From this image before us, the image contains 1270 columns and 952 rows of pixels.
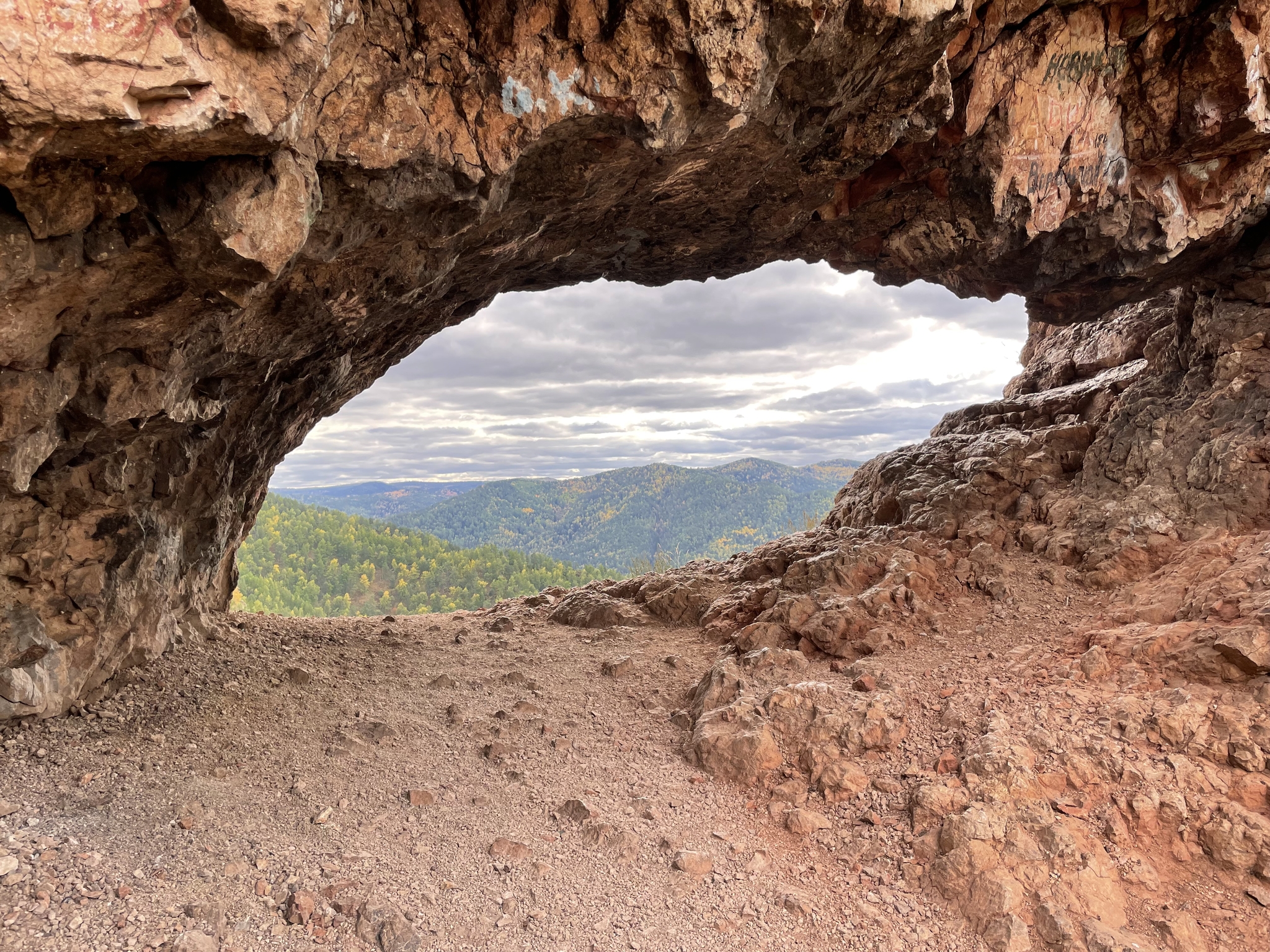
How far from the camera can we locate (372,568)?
55875mm

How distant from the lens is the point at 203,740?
20.0ft

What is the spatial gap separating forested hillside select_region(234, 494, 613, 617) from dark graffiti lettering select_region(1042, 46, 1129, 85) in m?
43.4

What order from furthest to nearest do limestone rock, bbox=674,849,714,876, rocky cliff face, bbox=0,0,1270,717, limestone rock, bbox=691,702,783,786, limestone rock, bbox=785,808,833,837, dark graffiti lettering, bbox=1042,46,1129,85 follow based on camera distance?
1. dark graffiti lettering, bbox=1042,46,1129,85
2. limestone rock, bbox=691,702,783,786
3. limestone rock, bbox=785,808,833,837
4. limestone rock, bbox=674,849,714,876
5. rocky cliff face, bbox=0,0,1270,717

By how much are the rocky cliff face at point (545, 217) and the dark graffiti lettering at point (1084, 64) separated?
1.3 inches

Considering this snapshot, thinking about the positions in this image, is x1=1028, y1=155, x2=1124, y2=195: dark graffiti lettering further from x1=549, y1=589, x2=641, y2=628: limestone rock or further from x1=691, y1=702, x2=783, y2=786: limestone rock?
x1=549, y1=589, x2=641, y2=628: limestone rock

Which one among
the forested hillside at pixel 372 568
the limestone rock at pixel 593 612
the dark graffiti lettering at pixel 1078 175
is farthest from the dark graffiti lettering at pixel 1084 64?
the forested hillside at pixel 372 568

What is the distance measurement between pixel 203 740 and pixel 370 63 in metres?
6.03

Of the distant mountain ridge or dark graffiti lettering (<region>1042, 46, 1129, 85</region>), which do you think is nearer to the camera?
dark graffiti lettering (<region>1042, 46, 1129, 85</region>)

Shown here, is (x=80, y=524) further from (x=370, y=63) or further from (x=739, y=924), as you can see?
(x=739, y=924)

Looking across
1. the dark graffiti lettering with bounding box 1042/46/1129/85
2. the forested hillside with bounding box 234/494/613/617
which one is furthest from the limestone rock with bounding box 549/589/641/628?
the forested hillside with bounding box 234/494/613/617

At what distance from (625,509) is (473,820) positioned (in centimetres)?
10860

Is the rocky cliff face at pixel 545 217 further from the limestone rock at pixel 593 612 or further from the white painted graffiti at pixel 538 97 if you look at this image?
the limestone rock at pixel 593 612

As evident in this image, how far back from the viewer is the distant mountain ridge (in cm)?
10631

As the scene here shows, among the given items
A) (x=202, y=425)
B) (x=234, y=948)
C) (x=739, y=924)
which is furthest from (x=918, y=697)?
(x=202, y=425)
